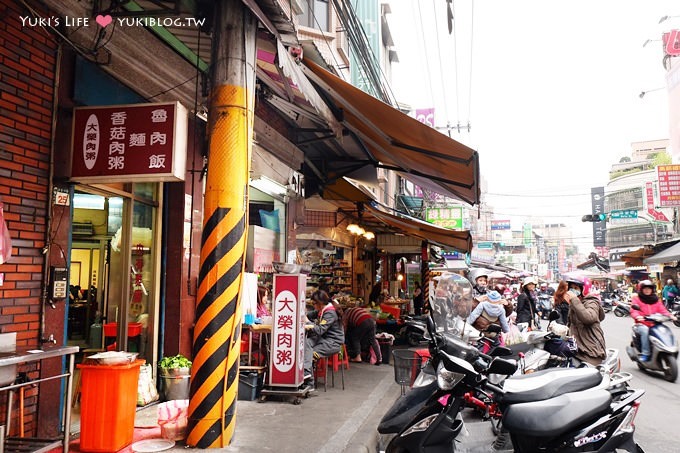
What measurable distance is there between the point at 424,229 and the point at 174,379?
955 centimetres

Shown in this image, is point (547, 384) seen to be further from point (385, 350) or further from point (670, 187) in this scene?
point (670, 187)

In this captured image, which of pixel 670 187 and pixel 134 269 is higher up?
pixel 670 187

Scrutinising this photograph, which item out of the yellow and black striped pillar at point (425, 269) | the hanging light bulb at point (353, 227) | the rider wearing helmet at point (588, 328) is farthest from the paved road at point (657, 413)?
the yellow and black striped pillar at point (425, 269)

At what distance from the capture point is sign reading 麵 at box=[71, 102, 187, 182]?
16.1 feet

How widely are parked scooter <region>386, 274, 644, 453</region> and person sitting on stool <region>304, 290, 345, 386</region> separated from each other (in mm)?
3778

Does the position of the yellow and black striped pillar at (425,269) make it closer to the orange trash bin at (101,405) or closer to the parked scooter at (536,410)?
the parked scooter at (536,410)

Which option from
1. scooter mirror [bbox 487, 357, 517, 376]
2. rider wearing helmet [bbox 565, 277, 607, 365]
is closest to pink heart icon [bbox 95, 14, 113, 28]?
scooter mirror [bbox 487, 357, 517, 376]

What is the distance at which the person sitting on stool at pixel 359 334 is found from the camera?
1030 centimetres

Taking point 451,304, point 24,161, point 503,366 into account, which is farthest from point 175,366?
point 503,366

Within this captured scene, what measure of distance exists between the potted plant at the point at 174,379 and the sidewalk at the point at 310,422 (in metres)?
0.28

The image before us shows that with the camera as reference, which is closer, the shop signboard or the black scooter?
the black scooter

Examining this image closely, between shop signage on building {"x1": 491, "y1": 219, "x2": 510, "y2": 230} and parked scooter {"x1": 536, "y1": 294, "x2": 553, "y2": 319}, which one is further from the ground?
shop signage on building {"x1": 491, "y1": 219, "x2": 510, "y2": 230}

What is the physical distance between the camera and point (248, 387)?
6.86 m

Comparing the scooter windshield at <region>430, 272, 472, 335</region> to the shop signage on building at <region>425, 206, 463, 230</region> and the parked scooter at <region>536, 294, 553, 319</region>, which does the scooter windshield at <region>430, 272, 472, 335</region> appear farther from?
the shop signage on building at <region>425, 206, 463, 230</region>
